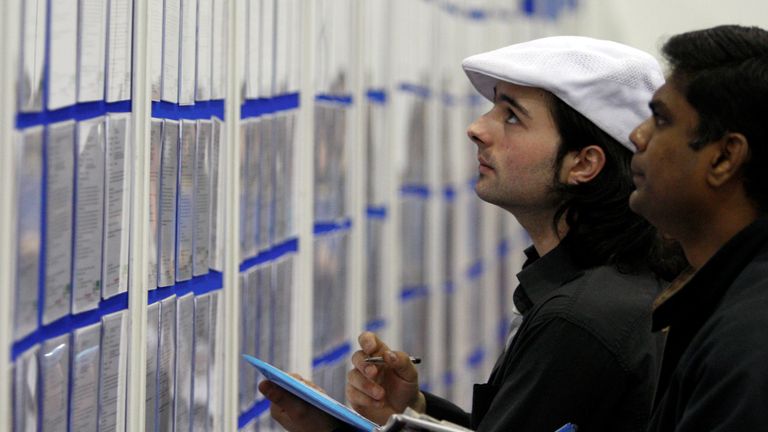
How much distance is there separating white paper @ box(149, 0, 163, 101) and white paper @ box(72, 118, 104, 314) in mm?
146

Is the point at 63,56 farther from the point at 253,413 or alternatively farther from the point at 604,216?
the point at 253,413

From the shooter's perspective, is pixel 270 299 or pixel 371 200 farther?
pixel 371 200

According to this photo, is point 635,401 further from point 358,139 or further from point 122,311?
point 358,139

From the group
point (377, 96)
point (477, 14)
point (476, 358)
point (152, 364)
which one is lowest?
point (476, 358)

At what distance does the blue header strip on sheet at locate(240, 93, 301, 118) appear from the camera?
192cm

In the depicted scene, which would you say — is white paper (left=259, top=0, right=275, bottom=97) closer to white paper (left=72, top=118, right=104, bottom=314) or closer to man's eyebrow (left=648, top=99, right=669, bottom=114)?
white paper (left=72, top=118, right=104, bottom=314)

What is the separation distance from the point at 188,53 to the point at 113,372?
48cm

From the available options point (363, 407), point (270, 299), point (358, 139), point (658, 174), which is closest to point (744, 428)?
point (658, 174)

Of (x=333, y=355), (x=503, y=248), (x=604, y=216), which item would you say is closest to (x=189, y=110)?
(x=604, y=216)

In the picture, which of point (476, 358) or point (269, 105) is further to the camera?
point (476, 358)

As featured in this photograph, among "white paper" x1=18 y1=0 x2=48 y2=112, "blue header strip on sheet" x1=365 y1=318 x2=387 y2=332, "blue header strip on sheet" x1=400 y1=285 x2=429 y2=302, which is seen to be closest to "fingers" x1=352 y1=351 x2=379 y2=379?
"white paper" x1=18 y1=0 x2=48 y2=112

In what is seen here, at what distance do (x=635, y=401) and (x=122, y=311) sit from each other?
0.67 m

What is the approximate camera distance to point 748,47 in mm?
1218

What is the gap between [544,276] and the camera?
1.66 meters
